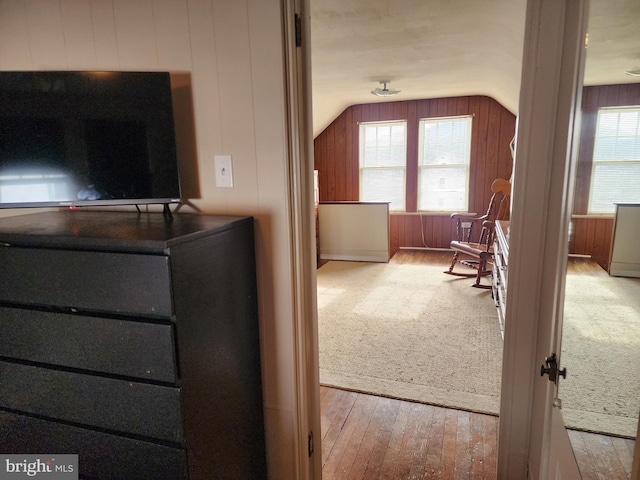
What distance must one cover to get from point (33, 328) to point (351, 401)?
158 centimetres

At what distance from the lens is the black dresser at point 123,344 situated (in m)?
1.03

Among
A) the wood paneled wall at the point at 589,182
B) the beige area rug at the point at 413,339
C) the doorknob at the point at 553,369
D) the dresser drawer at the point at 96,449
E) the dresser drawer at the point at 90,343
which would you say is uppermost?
the wood paneled wall at the point at 589,182

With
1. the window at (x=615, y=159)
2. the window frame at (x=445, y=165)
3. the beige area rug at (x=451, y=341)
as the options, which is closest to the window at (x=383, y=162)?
the window frame at (x=445, y=165)

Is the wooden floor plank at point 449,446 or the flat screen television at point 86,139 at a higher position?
the flat screen television at point 86,139

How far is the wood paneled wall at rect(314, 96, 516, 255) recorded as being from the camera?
17.8 feet

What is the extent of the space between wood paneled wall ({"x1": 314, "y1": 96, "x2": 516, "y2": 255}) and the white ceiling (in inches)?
29.2

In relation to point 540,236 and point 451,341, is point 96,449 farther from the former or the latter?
point 451,341

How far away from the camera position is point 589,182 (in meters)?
0.93

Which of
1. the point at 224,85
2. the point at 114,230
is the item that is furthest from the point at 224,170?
the point at 114,230

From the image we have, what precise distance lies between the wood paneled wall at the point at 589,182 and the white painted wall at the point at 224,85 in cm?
83

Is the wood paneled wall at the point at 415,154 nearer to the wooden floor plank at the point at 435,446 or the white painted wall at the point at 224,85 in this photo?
the wooden floor plank at the point at 435,446

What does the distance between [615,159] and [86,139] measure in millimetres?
1474

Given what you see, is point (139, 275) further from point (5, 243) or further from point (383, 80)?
point (383, 80)

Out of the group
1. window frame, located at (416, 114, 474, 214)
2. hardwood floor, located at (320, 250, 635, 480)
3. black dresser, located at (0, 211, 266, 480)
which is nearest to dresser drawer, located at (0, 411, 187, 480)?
black dresser, located at (0, 211, 266, 480)
